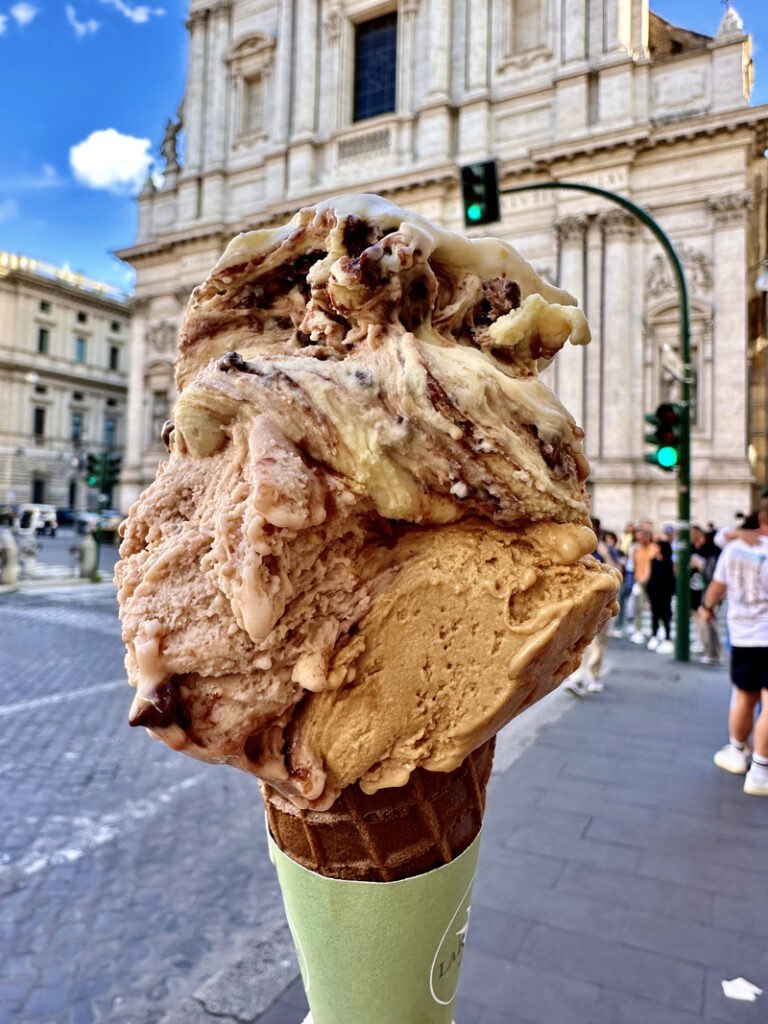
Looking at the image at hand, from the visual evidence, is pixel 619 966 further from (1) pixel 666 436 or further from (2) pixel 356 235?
(1) pixel 666 436

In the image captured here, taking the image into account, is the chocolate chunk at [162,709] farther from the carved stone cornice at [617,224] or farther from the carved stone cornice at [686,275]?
the carved stone cornice at [617,224]

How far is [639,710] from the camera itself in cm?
553

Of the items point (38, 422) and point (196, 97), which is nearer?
point (196, 97)

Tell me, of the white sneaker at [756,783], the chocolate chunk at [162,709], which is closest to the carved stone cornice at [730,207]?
the white sneaker at [756,783]

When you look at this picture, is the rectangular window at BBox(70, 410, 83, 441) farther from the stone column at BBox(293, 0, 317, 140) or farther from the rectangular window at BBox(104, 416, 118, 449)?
the stone column at BBox(293, 0, 317, 140)

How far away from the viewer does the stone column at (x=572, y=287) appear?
1700 cm

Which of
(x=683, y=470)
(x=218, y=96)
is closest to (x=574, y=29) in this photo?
(x=218, y=96)

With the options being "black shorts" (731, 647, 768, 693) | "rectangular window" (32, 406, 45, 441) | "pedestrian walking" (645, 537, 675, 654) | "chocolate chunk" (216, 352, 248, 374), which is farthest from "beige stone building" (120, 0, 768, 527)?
"rectangular window" (32, 406, 45, 441)

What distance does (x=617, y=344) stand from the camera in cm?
1672

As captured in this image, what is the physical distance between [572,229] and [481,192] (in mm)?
11321

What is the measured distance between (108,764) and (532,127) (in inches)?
763

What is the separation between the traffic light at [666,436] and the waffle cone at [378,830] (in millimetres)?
6869

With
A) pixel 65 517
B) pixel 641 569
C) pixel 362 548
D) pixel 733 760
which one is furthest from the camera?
pixel 65 517

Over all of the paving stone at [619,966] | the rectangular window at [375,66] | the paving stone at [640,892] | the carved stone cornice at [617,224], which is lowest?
the paving stone at [619,966]
